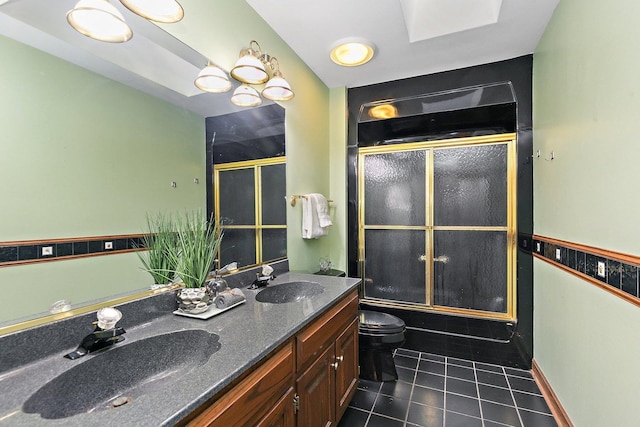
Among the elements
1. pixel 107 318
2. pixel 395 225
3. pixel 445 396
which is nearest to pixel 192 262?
pixel 107 318

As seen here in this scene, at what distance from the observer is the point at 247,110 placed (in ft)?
5.83

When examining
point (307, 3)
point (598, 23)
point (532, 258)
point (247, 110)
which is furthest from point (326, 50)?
point (532, 258)

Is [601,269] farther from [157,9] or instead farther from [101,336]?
[157,9]

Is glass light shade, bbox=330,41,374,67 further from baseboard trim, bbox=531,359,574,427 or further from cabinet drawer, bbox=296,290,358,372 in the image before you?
baseboard trim, bbox=531,359,574,427

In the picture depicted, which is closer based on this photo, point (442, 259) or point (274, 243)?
point (274, 243)

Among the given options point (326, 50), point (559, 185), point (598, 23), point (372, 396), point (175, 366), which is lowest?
point (372, 396)

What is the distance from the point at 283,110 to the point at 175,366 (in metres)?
1.70

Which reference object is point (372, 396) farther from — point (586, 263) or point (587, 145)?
point (587, 145)

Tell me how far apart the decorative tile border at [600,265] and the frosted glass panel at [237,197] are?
1747 millimetres

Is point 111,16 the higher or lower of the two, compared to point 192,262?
higher

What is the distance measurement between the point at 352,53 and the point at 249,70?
38.4 inches

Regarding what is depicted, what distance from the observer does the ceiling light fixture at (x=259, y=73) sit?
1587 millimetres

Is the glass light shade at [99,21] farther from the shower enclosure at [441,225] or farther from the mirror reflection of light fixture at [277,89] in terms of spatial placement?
the shower enclosure at [441,225]

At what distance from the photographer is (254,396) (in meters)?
0.89
